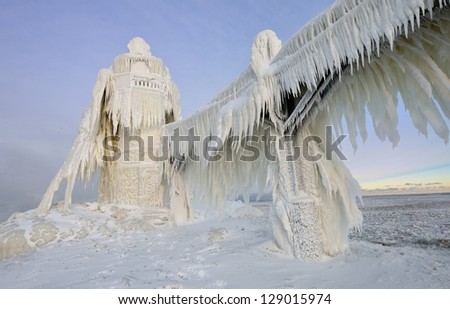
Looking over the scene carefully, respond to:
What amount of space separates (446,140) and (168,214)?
8174 millimetres

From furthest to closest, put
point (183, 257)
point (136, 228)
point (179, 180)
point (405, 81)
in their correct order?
point (179, 180), point (136, 228), point (183, 257), point (405, 81)

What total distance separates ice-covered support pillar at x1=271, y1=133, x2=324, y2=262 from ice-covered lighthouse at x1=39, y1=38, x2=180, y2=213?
6.22m

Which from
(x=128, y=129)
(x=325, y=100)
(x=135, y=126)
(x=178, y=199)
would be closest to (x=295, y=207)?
(x=325, y=100)

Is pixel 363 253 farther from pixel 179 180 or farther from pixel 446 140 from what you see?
pixel 179 180

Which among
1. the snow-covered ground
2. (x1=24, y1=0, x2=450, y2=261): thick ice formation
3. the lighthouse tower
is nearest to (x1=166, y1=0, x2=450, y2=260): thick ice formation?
(x1=24, y1=0, x2=450, y2=261): thick ice formation

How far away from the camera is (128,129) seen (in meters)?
10.3

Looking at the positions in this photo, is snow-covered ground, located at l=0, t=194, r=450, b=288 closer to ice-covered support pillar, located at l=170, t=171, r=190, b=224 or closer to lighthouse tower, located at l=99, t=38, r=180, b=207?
ice-covered support pillar, located at l=170, t=171, r=190, b=224

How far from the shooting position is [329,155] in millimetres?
3898

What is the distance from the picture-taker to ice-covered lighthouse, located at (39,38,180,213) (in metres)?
9.70

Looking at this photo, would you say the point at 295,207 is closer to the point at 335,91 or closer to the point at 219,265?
the point at 219,265

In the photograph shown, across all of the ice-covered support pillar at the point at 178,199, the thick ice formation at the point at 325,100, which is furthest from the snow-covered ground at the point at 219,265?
the ice-covered support pillar at the point at 178,199

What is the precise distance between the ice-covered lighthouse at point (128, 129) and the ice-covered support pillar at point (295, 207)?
622 cm

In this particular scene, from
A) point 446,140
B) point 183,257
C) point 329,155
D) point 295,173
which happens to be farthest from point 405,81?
point 183,257

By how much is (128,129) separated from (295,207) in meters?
8.28
